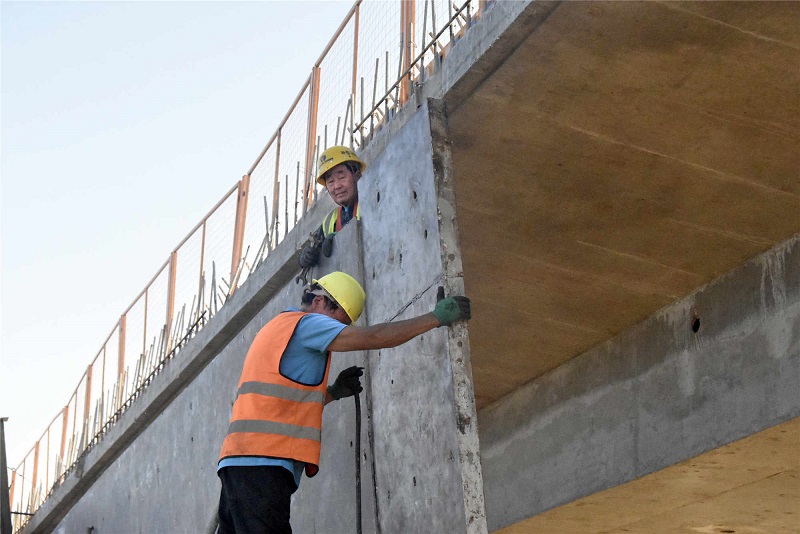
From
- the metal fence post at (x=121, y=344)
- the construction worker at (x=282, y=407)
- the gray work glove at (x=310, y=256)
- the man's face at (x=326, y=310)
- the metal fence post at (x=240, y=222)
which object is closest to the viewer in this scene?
the construction worker at (x=282, y=407)

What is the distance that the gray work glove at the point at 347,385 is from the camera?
7246mm

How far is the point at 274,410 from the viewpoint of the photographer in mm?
6582

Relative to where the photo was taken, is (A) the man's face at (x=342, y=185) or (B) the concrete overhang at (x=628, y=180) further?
(A) the man's face at (x=342, y=185)

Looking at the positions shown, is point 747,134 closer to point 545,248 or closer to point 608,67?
point 608,67

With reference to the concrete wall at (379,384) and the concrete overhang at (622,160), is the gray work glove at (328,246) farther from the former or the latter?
the concrete overhang at (622,160)

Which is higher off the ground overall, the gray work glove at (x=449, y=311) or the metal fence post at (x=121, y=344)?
the metal fence post at (x=121, y=344)

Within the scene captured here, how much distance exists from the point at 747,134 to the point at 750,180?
1.87ft

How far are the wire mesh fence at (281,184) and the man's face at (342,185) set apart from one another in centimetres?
35

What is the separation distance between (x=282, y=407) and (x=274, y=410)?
0.20ft

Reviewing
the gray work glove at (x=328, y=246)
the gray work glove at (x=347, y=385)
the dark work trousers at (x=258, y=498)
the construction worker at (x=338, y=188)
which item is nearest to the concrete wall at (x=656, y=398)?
the construction worker at (x=338, y=188)

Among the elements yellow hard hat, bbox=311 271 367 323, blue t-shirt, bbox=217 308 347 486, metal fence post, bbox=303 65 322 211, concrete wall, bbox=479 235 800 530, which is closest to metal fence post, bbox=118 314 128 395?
concrete wall, bbox=479 235 800 530

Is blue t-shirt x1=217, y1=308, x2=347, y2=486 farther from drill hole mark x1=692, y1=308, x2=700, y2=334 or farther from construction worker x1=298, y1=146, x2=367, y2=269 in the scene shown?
drill hole mark x1=692, y1=308, x2=700, y2=334

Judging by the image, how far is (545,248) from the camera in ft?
29.9

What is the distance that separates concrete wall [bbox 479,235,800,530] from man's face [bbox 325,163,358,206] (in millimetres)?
3083
